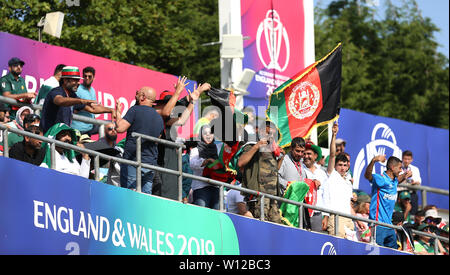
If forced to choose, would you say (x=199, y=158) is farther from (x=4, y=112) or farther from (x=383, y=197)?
(x=383, y=197)

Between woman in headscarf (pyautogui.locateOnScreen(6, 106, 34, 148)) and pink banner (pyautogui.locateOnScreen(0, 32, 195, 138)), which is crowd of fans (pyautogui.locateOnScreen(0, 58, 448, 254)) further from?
pink banner (pyautogui.locateOnScreen(0, 32, 195, 138))

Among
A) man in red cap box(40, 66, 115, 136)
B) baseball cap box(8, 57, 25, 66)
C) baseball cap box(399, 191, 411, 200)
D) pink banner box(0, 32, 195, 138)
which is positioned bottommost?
man in red cap box(40, 66, 115, 136)

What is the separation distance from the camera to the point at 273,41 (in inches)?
749

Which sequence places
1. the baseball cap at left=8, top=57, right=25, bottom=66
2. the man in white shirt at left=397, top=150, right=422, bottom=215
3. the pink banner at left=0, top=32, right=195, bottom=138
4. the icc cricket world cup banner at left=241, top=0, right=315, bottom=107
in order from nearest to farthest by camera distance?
the baseball cap at left=8, top=57, right=25, bottom=66 → the pink banner at left=0, top=32, right=195, bottom=138 → the man in white shirt at left=397, top=150, right=422, bottom=215 → the icc cricket world cup banner at left=241, top=0, right=315, bottom=107

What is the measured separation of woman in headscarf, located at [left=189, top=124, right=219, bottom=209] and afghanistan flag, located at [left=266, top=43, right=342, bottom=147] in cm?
245

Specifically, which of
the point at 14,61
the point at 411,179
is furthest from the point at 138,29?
the point at 14,61

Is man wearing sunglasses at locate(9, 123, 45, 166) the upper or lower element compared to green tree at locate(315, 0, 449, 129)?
lower

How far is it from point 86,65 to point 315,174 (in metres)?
3.83

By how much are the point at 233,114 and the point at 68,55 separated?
3461mm

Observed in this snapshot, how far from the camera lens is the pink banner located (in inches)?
542

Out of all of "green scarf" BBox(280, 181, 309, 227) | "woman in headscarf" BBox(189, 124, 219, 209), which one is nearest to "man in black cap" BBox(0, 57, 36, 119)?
"woman in headscarf" BBox(189, 124, 219, 209)
